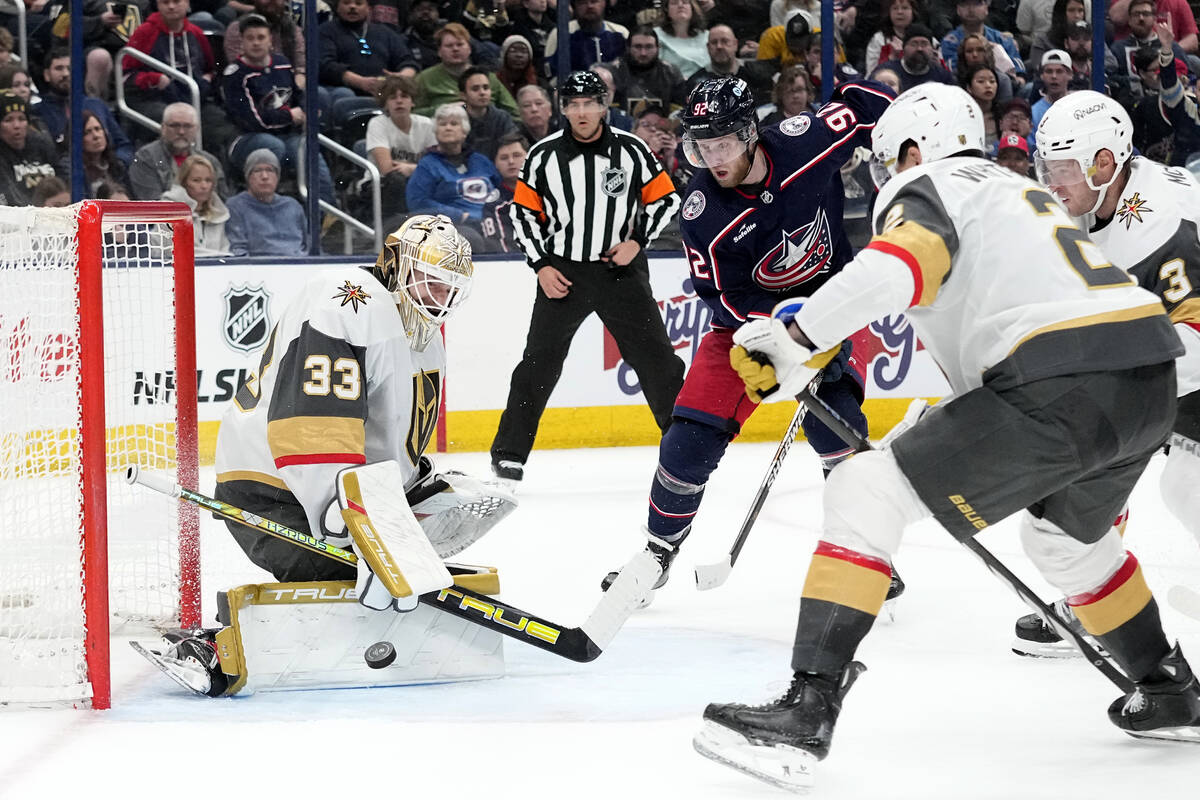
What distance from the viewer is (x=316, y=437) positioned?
2.28 meters

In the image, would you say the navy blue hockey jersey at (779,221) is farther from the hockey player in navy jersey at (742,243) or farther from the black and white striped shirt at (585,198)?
the black and white striped shirt at (585,198)

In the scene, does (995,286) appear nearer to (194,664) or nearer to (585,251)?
(194,664)

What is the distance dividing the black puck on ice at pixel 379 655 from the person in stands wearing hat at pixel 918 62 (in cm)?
455

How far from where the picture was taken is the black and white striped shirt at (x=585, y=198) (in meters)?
4.52

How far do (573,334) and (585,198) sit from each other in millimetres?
467

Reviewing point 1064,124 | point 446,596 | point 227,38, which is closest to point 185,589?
point 446,596

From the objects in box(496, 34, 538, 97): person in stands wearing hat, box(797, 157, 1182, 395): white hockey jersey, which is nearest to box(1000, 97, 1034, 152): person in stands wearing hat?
box(496, 34, 538, 97): person in stands wearing hat

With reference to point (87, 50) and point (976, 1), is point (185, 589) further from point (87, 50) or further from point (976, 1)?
point (976, 1)

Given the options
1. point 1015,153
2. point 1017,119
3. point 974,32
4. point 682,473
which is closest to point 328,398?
point 682,473

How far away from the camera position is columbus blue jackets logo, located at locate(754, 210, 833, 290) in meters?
3.00

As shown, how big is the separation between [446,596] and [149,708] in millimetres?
509

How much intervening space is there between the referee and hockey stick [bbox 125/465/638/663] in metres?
1.78

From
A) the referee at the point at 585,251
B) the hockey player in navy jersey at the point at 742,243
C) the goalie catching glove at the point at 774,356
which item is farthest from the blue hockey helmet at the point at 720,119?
the referee at the point at 585,251

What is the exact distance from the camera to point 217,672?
233 centimetres
